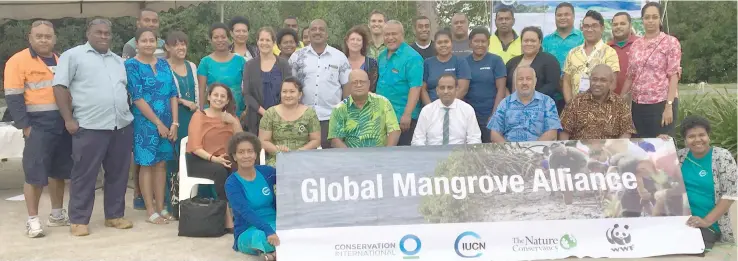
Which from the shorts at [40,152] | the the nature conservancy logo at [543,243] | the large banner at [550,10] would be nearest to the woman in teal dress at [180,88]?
the shorts at [40,152]

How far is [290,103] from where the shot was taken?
6793 millimetres

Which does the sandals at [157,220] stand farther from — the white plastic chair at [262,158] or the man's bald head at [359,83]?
the man's bald head at [359,83]

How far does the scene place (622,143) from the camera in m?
6.34

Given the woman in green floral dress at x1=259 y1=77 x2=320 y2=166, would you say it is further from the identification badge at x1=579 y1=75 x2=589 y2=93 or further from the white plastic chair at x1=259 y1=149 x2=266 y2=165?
the identification badge at x1=579 y1=75 x2=589 y2=93

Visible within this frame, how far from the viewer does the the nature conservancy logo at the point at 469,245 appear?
19.3 feet

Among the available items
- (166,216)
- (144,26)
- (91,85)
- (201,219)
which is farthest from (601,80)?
(144,26)

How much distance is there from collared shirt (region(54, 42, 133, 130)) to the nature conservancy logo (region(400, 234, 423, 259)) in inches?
107

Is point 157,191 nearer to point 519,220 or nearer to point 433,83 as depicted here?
point 433,83

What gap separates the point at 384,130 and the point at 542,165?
52.8 inches

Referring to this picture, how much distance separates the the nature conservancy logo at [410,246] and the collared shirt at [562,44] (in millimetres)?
2791

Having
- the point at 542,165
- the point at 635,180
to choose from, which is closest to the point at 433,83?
the point at 542,165

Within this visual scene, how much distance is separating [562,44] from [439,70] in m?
1.30

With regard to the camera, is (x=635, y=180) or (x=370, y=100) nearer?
(x=635, y=180)

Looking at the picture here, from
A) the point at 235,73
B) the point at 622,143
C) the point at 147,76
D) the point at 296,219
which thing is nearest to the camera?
the point at 296,219
